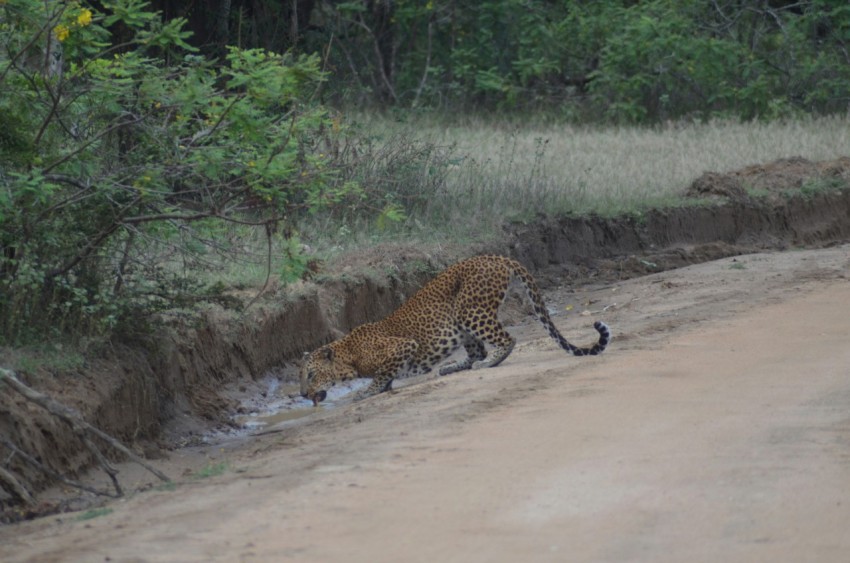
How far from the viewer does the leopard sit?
11.6m

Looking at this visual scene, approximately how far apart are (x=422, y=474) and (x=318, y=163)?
3149mm

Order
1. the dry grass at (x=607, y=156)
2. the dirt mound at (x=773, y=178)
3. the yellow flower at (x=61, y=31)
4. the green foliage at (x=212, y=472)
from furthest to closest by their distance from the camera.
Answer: the dirt mound at (x=773, y=178)
the dry grass at (x=607, y=156)
the yellow flower at (x=61, y=31)
the green foliage at (x=212, y=472)

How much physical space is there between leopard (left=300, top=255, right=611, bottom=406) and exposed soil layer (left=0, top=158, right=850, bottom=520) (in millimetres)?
846

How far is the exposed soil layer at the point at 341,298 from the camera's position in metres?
9.60

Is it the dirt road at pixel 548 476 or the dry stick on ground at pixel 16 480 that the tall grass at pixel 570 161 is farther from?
the dry stick on ground at pixel 16 480

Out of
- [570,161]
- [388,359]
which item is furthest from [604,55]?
[388,359]

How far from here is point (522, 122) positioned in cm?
2644

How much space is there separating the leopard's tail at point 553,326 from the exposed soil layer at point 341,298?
7.48ft

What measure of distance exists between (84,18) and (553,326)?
478 centimetres

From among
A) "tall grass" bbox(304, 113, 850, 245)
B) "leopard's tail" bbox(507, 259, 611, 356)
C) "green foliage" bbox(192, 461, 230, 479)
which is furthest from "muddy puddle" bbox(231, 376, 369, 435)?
"green foliage" bbox(192, 461, 230, 479)

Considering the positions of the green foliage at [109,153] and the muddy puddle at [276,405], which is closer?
the green foliage at [109,153]

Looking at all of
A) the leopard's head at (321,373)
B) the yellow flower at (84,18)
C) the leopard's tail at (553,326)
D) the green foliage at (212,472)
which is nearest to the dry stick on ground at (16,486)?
the green foliage at (212,472)

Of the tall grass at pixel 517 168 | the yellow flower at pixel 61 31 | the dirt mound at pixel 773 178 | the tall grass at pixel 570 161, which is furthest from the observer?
the dirt mound at pixel 773 178

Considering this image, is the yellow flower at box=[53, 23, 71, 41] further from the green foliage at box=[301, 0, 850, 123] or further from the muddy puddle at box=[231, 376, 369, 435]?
the green foliage at box=[301, 0, 850, 123]
